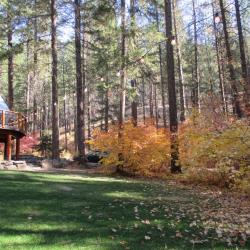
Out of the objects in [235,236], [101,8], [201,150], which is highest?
[101,8]

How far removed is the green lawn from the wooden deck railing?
8.27m

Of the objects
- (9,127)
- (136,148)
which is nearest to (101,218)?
(136,148)

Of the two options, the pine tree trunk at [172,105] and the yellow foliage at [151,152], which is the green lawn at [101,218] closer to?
the yellow foliage at [151,152]

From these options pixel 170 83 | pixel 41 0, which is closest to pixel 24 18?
pixel 41 0

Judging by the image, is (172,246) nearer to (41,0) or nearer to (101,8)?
(101,8)

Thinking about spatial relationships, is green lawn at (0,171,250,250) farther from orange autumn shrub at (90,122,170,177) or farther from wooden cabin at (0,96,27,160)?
wooden cabin at (0,96,27,160)

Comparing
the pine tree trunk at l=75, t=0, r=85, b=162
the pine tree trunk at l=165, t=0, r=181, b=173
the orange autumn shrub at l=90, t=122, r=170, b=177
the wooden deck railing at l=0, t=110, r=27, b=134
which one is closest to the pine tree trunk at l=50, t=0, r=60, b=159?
the pine tree trunk at l=75, t=0, r=85, b=162

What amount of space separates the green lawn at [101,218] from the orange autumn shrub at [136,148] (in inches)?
198

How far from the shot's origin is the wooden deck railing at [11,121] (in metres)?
19.6

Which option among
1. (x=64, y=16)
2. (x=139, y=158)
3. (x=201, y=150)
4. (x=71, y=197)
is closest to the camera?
(x=71, y=197)

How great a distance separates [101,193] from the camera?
1087 cm

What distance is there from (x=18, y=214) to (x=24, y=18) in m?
17.5

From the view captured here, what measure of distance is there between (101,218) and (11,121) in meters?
14.1

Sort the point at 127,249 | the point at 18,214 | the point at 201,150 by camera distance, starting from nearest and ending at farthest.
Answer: the point at 127,249, the point at 18,214, the point at 201,150
